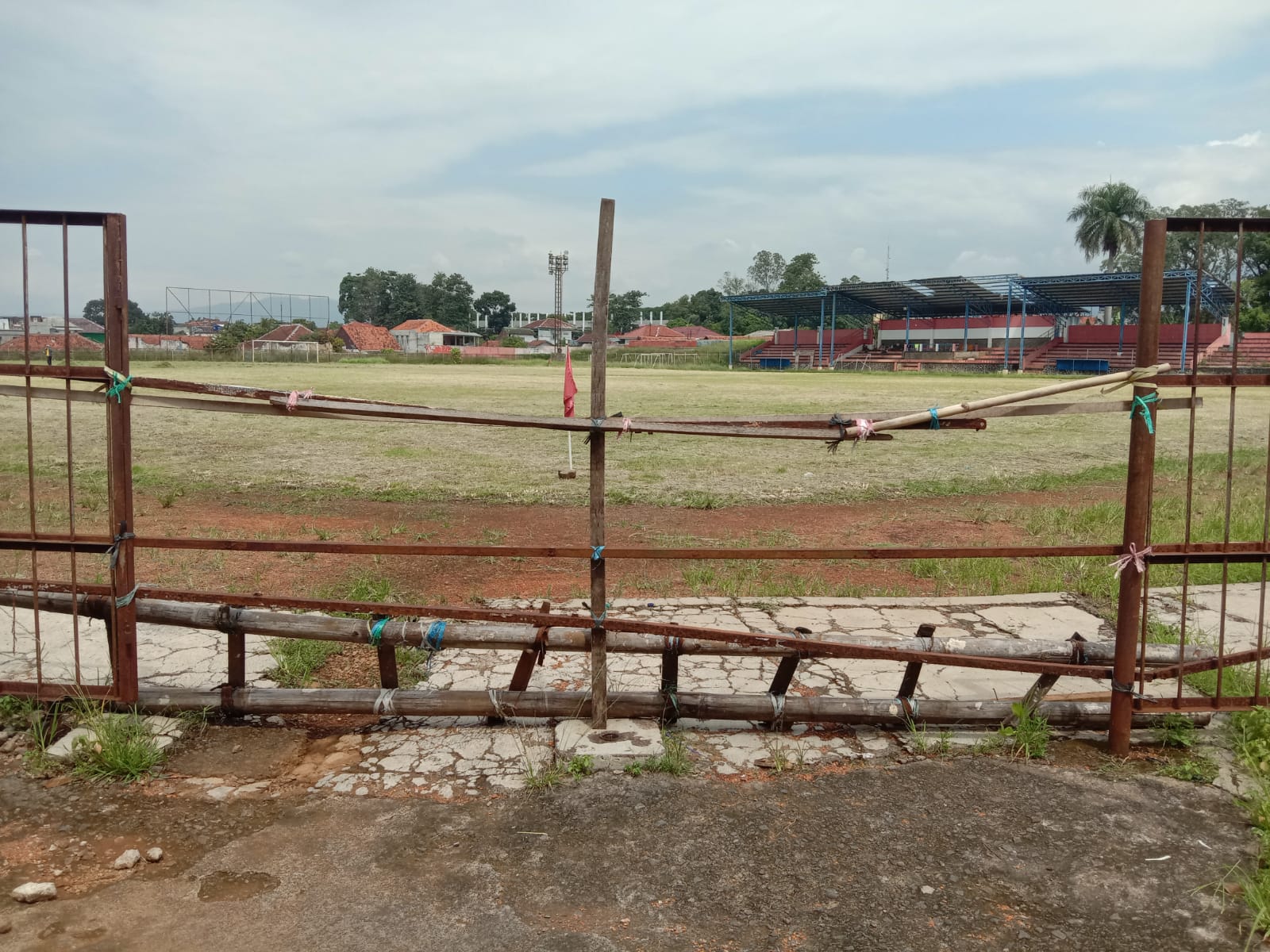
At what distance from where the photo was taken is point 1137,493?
11.3 feet

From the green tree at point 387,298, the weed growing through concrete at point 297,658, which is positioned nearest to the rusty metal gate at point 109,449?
the weed growing through concrete at point 297,658

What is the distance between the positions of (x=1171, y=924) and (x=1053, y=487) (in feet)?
33.4

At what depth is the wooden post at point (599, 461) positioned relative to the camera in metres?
3.48

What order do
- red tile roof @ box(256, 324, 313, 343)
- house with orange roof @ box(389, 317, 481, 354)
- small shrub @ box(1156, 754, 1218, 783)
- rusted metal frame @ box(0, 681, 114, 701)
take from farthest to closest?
house with orange roof @ box(389, 317, 481, 354) → red tile roof @ box(256, 324, 313, 343) → rusted metal frame @ box(0, 681, 114, 701) → small shrub @ box(1156, 754, 1218, 783)

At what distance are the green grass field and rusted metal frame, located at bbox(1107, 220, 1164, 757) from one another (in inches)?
276

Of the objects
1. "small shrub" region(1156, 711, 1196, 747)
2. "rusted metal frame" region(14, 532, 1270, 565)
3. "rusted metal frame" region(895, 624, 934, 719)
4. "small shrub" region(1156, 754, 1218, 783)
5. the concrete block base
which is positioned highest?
"rusted metal frame" region(14, 532, 1270, 565)

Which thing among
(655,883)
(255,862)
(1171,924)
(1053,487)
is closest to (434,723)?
(255,862)

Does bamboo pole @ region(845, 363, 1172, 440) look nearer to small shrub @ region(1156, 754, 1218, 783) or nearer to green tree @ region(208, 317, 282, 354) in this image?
small shrub @ region(1156, 754, 1218, 783)

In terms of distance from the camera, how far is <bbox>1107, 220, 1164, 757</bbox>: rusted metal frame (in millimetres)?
3334

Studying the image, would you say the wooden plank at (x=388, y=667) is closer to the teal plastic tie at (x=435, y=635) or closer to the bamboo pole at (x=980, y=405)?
the teal plastic tie at (x=435, y=635)

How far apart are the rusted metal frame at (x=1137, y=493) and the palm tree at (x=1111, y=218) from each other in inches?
2900

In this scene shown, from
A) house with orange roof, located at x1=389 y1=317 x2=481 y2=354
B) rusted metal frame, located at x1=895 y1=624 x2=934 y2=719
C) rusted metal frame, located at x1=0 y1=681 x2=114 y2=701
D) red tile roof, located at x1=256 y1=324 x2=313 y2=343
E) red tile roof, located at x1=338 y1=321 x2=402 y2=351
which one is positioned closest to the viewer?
rusted metal frame, located at x1=0 y1=681 x2=114 y2=701

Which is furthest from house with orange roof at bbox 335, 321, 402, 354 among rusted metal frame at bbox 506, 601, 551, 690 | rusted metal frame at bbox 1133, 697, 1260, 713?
rusted metal frame at bbox 1133, 697, 1260, 713

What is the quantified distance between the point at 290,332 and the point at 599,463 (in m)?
82.7
